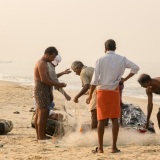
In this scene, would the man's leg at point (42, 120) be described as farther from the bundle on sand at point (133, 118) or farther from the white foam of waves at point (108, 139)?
the bundle on sand at point (133, 118)

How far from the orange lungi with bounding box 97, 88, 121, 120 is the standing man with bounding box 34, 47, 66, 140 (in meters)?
1.29

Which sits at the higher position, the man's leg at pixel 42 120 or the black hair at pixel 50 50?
the black hair at pixel 50 50

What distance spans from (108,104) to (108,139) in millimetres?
1193

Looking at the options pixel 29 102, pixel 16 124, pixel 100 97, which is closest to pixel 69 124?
pixel 100 97

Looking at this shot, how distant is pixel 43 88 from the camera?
773 centimetres

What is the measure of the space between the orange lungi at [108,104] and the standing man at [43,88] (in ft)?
4.24

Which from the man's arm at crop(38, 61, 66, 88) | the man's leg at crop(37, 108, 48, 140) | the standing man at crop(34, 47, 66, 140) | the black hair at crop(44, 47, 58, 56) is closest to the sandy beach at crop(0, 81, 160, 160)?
the man's leg at crop(37, 108, 48, 140)

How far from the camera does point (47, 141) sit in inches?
296

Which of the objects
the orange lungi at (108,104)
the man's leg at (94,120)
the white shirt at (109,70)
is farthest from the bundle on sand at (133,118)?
the white shirt at (109,70)

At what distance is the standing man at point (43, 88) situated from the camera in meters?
7.61

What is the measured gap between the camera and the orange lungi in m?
6.45

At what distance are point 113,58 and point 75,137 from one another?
1.74 m

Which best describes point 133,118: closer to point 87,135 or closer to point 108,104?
point 87,135

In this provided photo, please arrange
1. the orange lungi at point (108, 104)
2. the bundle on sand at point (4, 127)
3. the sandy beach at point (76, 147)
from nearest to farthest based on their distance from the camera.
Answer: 1. the sandy beach at point (76, 147)
2. the orange lungi at point (108, 104)
3. the bundle on sand at point (4, 127)
